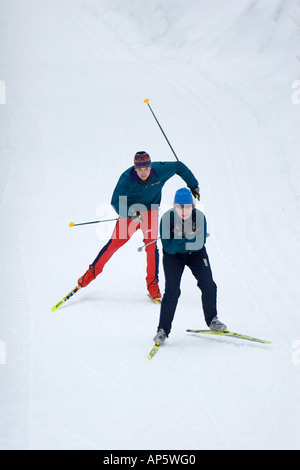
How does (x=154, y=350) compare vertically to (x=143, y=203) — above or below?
below

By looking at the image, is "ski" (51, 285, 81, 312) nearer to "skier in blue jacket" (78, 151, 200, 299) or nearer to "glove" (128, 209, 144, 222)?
"skier in blue jacket" (78, 151, 200, 299)

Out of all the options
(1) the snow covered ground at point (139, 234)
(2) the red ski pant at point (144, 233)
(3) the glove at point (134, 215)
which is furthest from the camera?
(2) the red ski pant at point (144, 233)

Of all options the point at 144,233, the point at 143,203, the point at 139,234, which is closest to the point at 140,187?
the point at 143,203

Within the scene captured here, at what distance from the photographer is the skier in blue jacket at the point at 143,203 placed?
6359 millimetres

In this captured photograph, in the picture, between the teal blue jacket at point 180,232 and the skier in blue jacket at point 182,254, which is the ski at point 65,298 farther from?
the teal blue jacket at point 180,232

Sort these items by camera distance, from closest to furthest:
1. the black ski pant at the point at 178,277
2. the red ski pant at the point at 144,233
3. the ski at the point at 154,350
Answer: the ski at the point at 154,350, the black ski pant at the point at 178,277, the red ski pant at the point at 144,233

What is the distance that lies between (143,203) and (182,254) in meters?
1.41

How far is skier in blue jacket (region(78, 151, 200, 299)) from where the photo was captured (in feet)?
20.9

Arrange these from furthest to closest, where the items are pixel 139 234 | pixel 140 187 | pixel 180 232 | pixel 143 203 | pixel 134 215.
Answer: pixel 139 234, pixel 143 203, pixel 140 187, pixel 134 215, pixel 180 232

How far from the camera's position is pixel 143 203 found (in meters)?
6.52

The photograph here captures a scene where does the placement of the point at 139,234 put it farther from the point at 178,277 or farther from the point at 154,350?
the point at 154,350

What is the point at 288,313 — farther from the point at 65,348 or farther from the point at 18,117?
the point at 18,117

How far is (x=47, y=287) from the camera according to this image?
7.08m

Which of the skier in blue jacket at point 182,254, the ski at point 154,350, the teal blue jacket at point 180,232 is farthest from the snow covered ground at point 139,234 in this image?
the teal blue jacket at point 180,232
